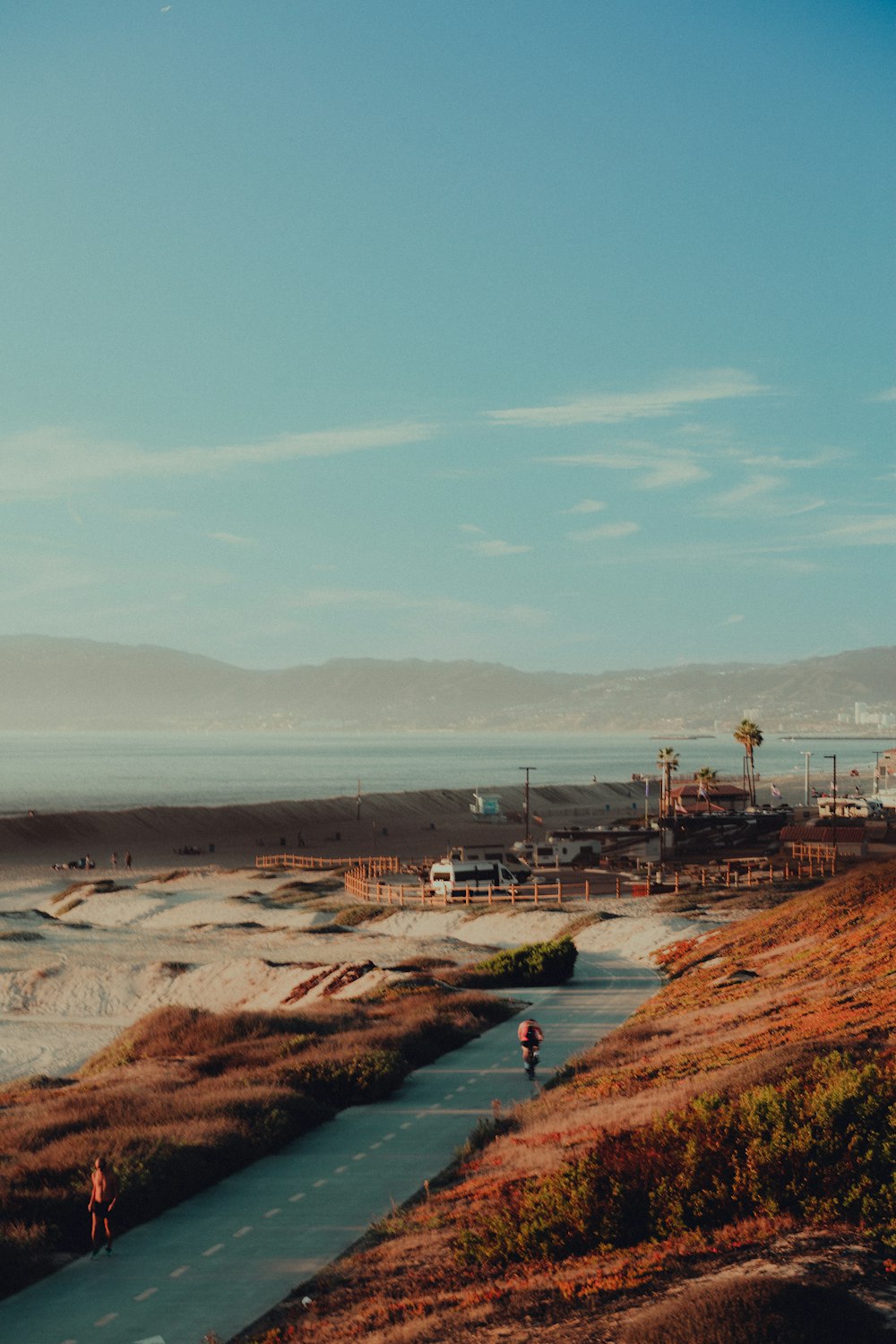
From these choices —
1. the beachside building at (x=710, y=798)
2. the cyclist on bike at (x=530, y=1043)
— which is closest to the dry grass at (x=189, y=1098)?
the cyclist on bike at (x=530, y=1043)

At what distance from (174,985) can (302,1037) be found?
16292mm

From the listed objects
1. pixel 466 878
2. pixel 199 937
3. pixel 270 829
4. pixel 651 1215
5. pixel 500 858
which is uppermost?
pixel 651 1215

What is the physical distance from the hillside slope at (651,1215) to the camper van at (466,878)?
41204mm

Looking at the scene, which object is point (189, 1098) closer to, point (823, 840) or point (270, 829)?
point (823, 840)

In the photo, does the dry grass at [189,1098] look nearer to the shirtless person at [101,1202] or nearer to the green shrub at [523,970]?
the shirtless person at [101,1202]

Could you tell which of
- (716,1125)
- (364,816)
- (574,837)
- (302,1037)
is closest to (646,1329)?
(716,1125)

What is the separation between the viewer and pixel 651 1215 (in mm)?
11984

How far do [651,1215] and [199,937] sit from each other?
43846 millimetres

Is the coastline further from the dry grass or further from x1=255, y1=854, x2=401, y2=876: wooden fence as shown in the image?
the dry grass

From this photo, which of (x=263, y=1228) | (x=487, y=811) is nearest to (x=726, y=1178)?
(x=263, y=1228)

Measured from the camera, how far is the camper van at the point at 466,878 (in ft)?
193

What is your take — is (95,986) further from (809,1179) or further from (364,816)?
(364,816)

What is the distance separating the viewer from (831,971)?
2631 centimetres

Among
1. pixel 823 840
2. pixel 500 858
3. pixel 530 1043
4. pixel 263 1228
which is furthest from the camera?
pixel 500 858
